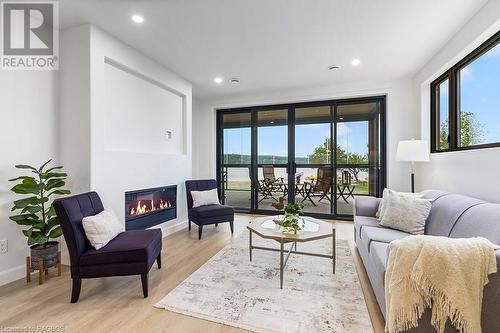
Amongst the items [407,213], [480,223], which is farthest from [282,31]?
[480,223]

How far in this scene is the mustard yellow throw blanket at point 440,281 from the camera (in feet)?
3.83

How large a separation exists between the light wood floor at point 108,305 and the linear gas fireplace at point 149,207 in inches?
33.9

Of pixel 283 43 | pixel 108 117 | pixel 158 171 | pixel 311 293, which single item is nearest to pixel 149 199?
pixel 158 171

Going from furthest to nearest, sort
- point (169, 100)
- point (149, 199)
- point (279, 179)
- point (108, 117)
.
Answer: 1. point (279, 179)
2. point (169, 100)
3. point (149, 199)
4. point (108, 117)

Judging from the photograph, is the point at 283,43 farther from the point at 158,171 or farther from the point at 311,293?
the point at 311,293

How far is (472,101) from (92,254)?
4.20 m

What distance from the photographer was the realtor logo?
2329 millimetres

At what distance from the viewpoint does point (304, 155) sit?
5.00 m

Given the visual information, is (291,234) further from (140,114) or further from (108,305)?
(140,114)

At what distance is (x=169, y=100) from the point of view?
157 inches

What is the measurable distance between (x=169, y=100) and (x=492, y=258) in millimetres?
4147

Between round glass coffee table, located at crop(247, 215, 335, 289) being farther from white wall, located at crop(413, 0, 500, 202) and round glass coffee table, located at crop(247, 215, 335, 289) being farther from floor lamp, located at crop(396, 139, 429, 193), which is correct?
floor lamp, located at crop(396, 139, 429, 193)

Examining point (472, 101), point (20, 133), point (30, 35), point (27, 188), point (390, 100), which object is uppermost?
point (30, 35)

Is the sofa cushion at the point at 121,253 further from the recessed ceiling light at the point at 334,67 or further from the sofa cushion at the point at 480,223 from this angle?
the recessed ceiling light at the point at 334,67
